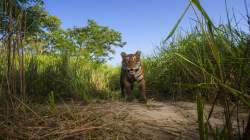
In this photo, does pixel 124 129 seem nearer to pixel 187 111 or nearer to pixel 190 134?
pixel 190 134

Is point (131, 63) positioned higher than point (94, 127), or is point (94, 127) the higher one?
point (131, 63)

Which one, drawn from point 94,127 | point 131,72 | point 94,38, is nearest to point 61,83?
point 131,72

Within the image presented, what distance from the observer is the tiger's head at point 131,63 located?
440cm

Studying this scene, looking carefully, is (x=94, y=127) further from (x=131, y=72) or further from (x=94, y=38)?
(x=94, y=38)

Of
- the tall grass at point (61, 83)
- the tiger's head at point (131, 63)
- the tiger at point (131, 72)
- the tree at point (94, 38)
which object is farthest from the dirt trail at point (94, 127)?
the tree at point (94, 38)

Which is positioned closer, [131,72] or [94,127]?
[94,127]

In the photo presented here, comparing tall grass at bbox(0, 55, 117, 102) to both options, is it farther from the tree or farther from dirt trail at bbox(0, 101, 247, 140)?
the tree

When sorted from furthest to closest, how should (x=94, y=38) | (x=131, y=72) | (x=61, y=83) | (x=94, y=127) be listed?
(x=94, y=38)
(x=131, y=72)
(x=61, y=83)
(x=94, y=127)

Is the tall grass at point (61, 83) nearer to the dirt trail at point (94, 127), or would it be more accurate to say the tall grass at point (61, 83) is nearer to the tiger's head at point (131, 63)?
the tiger's head at point (131, 63)

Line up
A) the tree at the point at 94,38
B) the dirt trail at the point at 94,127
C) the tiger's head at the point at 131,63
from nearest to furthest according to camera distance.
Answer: the dirt trail at the point at 94,127 → the tiger's head at the point at 131,63 → the tree at the point at 94,38

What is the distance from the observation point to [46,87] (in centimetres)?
417

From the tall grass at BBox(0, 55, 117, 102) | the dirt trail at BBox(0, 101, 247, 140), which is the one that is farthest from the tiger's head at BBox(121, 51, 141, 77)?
the dirt trail at BBox(0, 101, 247, 140)

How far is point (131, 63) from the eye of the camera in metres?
4.50

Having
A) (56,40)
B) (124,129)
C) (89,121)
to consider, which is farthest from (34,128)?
(56,40)
